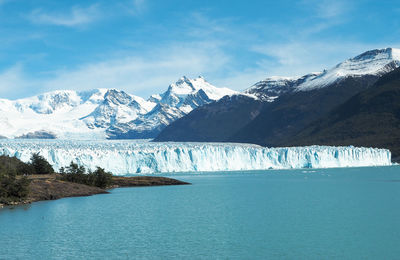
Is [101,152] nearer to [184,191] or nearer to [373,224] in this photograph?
[184,191]

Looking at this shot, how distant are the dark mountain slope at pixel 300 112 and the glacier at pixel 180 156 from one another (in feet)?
287

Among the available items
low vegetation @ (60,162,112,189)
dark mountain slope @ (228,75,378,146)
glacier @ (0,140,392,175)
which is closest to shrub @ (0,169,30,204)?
Answer: low vegetation @ (60,162,112,189)

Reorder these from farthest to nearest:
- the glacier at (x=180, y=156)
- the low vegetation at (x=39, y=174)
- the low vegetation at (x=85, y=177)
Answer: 1. the glacier at (x=180, y=156)
2. the low vegetation at (x=85, y=177)
3. the low vegetation at (x=39, y=174)

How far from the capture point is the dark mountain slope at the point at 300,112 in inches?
7131

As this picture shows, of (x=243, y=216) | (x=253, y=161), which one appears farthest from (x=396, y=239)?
(x=253, y=161)

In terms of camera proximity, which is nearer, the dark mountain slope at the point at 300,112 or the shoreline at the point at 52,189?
the shoreline at the point at 52,189

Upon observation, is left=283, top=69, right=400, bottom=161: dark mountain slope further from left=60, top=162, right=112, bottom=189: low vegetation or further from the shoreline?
the shoreline

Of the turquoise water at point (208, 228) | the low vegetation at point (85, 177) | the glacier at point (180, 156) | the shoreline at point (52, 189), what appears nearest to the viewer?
the turquoise water at point (208, 228)

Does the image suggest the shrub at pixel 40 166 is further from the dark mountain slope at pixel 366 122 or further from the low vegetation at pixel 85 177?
the dark mountain slope at pixel 366 122

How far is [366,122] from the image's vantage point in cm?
13725

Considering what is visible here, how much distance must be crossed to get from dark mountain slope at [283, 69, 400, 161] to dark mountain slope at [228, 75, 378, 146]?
2228cm

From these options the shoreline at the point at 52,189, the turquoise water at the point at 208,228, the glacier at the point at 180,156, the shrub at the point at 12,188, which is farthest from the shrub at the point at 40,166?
the shrub at the point at 12,188

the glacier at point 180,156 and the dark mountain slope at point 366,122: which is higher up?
the dark mountain slope at point 366,122

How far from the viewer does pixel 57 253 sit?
20750mm
